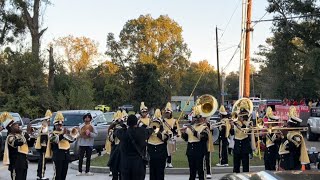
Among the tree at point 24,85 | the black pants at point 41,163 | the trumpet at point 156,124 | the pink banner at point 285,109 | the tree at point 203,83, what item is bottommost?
the black pants at point 41,163

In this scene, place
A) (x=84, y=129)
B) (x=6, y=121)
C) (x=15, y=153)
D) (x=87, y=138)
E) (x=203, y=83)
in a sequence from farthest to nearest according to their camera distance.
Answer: (x=203, y=83) < (x=87, y=138) < (x=84, y=129) < (x=6, y=121) < (x=15, y=153)

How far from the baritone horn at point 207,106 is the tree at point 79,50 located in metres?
58.5

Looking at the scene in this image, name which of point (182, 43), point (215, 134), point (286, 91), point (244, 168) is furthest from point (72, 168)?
point (182, 43)

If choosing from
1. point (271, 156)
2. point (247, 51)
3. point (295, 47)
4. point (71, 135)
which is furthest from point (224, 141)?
point (295, 47)

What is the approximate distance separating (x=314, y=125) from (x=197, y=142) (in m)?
16.8

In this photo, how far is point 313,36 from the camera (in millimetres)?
35188

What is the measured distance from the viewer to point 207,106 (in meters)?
12.4

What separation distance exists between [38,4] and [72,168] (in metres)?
26.1

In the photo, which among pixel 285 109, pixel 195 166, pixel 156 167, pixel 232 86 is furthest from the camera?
pixel 232 86

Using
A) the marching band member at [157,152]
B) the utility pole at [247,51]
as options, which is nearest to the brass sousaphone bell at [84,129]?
the marching band member at [157,152]

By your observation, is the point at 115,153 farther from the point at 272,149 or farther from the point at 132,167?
the point at 272,149

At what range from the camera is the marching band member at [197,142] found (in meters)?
11.6

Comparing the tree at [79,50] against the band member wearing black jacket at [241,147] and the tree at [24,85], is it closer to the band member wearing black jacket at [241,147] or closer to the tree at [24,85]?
the tree at [24,85]

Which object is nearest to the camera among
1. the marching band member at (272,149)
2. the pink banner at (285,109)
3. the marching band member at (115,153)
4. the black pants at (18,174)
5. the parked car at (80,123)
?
the black pants at (18,174)
